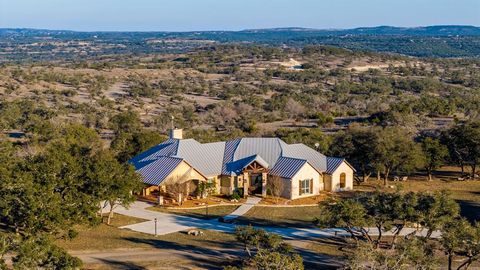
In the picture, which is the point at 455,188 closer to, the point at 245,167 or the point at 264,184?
the point at 264,184

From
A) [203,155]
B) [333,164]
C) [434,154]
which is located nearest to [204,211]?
[203,155]

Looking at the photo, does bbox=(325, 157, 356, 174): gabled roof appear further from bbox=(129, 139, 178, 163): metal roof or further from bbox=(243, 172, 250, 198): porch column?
→ bbox=(129, 139, 178, 163): metal roof

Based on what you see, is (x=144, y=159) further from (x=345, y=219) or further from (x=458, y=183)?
(x=458, y=183)

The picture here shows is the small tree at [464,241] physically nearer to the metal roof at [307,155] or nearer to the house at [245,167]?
the house at [245,167]

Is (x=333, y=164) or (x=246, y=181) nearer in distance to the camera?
(x=246, y=181)

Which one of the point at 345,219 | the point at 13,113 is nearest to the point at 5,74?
the point at 13,113

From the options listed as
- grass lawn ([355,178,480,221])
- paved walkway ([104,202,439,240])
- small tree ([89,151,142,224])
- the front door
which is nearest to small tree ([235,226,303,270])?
paved walkway ([104,202,439,240])
